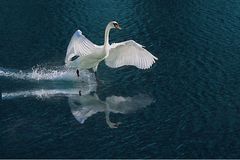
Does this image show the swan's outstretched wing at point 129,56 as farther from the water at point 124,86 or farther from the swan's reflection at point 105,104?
the swan's reflection at point 105,104

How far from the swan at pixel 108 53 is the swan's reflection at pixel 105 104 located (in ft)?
5.96

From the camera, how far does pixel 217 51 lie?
3141cm

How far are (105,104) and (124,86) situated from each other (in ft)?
5.45

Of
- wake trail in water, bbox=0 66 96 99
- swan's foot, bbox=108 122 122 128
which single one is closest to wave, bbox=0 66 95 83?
wake trail in water, bbox=0 66 96 99

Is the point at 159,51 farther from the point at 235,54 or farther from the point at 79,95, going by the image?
the point at 79,95

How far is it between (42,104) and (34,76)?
3.02 metres

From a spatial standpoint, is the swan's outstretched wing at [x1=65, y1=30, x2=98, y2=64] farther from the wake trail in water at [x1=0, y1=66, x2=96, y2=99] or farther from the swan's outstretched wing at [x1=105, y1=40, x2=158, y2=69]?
the wake trail in water at [x1=0, y1=66, x2=96, y2=99]

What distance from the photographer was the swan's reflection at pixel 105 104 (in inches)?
999

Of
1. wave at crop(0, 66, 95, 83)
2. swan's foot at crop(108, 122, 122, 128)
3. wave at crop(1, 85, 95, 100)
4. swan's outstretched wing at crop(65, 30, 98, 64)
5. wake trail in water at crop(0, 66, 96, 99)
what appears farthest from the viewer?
wave at crop(0, 66, 95, 83)

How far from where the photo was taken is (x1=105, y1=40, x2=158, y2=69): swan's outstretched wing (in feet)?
89.7

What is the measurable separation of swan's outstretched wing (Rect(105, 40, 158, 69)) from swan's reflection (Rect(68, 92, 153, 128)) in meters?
1.95

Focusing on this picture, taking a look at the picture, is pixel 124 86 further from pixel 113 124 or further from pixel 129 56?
pixel 113 124

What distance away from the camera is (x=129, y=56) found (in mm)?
27828

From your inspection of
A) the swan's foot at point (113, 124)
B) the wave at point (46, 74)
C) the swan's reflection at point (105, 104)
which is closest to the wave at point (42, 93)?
the swan's reflection at point (105, 104)
